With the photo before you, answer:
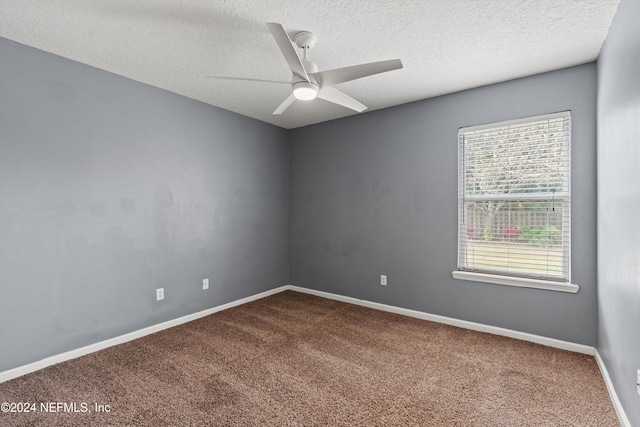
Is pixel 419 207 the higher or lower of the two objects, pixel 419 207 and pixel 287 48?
the lower

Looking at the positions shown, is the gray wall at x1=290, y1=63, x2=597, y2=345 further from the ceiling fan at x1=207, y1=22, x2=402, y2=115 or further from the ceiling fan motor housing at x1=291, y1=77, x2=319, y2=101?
the ceiling fan motor housing at x1=291, y1=77, x2=319, y2=101

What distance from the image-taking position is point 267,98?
351 centimetres

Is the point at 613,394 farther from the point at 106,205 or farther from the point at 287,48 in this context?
the point at 106,205

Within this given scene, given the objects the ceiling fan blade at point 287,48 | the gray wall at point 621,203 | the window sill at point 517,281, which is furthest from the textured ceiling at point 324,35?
the window sill at point 517,281

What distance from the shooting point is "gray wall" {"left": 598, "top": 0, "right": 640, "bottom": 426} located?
1.57m

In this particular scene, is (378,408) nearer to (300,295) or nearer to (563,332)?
(563,332)

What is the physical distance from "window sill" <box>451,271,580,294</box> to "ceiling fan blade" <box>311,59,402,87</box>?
2.23 meters

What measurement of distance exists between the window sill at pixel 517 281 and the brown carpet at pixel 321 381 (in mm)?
523

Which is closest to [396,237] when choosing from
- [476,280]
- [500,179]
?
[476,280]

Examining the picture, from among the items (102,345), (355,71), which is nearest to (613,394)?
(355,71)

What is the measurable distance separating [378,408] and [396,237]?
2118 millimetres

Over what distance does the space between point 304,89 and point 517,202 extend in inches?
89.6

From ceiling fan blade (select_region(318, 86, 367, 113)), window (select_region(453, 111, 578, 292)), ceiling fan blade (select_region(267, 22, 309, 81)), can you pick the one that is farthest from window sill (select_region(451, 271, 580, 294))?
ceiling fan blade (select_region(267, 22, 309, 81))

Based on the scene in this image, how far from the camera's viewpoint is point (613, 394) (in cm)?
202
